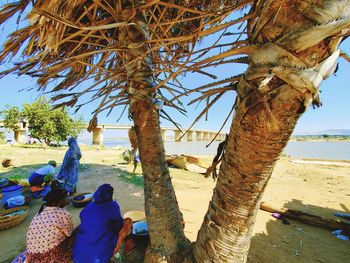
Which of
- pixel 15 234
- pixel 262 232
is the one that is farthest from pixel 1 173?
pixel 262 232

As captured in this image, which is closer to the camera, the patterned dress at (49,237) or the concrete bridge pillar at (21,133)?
the patterned dress at (49,237)

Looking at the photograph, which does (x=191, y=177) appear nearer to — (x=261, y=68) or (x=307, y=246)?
(x=307, y=246)

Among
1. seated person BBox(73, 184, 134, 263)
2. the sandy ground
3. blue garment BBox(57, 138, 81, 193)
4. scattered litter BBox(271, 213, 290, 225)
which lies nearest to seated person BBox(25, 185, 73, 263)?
seated person BBox(73, 184, 134, 263)

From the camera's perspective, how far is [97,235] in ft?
8.21

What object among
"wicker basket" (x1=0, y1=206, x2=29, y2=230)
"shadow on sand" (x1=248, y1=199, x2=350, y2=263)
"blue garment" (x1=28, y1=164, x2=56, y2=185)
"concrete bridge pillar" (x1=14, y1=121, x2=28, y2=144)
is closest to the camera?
"shadow on sand" (x1=248, y1=199, x2=350, y2=263)

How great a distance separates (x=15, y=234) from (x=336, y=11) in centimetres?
537

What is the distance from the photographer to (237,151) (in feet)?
3.83

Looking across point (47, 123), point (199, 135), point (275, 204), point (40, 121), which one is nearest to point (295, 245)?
point (275, 204)

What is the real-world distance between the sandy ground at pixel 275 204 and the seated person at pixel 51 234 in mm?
1201

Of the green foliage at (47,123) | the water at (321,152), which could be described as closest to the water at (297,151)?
the water at (321,152)

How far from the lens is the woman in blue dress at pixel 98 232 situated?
97.2 inches

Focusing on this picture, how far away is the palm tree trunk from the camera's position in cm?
85

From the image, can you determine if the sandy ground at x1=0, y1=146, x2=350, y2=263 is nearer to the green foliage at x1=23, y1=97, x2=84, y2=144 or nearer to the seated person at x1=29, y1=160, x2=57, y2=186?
the seated person at x1=29, y1=160, x2=57, y2=186

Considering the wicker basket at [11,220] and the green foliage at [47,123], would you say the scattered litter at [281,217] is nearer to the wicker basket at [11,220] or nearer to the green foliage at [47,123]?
the wicker basket at [11,220]
